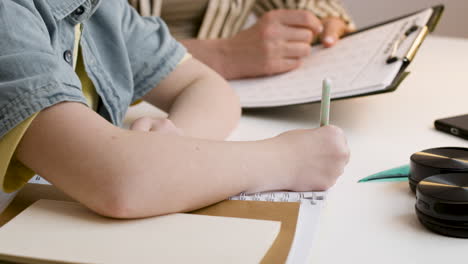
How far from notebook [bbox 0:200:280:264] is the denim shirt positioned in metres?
0.09

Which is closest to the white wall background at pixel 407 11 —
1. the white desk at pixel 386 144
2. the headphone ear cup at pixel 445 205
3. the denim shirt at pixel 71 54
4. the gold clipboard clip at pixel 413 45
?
the white desk at pixel 386 144

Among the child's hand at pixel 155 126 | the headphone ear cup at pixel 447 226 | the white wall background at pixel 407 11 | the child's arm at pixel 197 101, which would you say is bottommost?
the white wall background at pixel 407 11

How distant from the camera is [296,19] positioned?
3.38ft

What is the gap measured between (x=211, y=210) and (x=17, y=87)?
19 centimetres

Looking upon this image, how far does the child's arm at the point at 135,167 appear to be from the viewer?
1.61ft

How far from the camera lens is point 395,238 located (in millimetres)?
487

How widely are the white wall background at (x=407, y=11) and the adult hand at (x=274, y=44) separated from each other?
1.01 metres

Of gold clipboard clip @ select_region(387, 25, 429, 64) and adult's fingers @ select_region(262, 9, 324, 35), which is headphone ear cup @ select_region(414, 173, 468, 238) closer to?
gold clipboard clip @ select_region(387, 25, 429, 64)

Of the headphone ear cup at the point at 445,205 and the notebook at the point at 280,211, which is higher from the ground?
the headphone ear cup at the point at 445,205

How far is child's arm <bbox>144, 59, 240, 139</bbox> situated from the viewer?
2.48ft

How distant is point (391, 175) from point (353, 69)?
0.28m

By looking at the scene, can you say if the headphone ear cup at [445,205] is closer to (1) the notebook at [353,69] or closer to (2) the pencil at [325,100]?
(2) the pencil at [325,100]

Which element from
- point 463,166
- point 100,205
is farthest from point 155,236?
point 463,166

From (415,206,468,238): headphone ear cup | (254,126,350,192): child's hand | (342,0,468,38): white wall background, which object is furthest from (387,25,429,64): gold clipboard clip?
(342,0,468,38): white wall background
